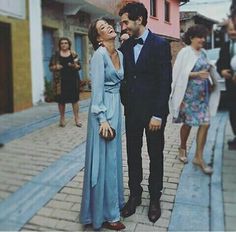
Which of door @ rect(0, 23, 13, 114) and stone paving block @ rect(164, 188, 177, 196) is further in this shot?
stone paving block @ rect(164, 188, 177, 196)

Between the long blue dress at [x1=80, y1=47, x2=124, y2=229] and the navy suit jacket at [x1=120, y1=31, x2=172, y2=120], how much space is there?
0.22ft

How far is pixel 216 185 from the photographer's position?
151 cm

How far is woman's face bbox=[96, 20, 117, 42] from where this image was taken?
1.15m

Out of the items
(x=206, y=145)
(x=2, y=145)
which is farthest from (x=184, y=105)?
(x=2, y=145)

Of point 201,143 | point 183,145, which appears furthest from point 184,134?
point 201,143

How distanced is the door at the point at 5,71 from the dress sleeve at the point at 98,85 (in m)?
0.48

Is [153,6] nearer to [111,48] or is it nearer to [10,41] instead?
[111,48]

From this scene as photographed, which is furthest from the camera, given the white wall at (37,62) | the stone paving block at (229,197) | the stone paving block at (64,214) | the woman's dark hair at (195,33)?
the stone paving block at (229,197)

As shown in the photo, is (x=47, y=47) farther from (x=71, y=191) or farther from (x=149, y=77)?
(x=71, y=191)

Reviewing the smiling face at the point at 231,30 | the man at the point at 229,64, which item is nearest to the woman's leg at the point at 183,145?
the man at the point at 229,64

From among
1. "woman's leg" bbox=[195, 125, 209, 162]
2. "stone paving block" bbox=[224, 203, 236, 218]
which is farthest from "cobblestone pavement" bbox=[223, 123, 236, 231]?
"woman's leg" bbox=[195, 125, 209, 162]

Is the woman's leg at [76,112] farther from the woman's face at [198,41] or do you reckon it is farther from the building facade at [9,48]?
the building facade at [9,48]

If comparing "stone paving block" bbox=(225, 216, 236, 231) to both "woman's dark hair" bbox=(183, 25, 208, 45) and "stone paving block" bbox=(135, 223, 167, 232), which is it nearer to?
"stone paving block" bbox=(135, 223, 167, 232)

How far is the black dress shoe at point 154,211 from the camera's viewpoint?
1.41 m
